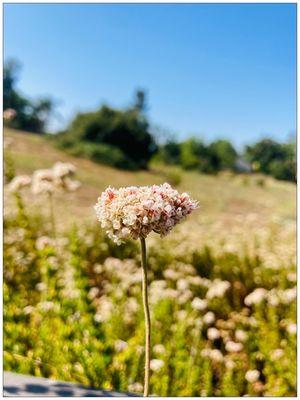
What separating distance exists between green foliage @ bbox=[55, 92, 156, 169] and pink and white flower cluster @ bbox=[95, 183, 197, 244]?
50.5 ft

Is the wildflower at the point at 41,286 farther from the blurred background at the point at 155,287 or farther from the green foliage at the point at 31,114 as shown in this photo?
the green foliage at the point at 31,114

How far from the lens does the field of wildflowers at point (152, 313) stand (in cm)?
257

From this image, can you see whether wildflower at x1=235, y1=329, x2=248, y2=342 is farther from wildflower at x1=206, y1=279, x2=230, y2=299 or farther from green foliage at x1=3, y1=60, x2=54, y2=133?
green foliage at x1=3, y1=60, x2=54, y2=133

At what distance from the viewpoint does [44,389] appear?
2.05 meters

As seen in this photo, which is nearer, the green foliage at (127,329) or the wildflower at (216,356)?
the green foliage at (127,329)

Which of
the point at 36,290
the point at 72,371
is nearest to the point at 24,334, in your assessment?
the point at 72,371

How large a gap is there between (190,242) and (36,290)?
7.01ft

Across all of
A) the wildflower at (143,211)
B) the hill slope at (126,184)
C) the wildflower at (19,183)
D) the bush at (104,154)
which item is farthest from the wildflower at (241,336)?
the bush at (104,154)

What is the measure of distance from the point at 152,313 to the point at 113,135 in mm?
14805

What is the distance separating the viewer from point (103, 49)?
3068 mm

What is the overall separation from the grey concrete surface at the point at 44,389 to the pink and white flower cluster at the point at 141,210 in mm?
1005

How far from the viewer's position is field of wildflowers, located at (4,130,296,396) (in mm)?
2574

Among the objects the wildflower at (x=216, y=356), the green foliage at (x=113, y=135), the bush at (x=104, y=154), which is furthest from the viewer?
the green foliage at (x=113, y=135)

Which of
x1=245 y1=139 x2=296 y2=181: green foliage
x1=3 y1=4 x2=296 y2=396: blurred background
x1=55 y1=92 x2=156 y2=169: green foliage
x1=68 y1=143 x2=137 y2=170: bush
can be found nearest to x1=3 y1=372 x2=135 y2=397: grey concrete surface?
x1=3 y1=4 x2=296 y2=396: blurred background
